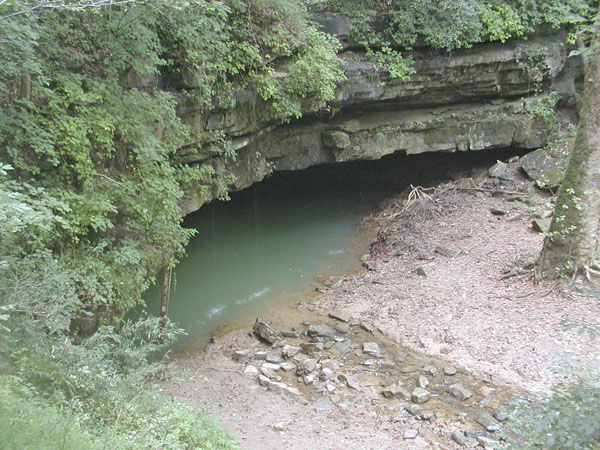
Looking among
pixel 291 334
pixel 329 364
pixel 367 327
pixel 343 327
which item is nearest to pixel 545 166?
pixel 367 327

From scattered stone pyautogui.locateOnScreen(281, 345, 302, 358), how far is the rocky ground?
33 millimetres

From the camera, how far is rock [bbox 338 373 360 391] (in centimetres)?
759

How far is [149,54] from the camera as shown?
7219mm

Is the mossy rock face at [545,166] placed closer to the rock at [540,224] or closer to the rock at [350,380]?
the rock at [540,224]

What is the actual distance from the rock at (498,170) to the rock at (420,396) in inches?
369

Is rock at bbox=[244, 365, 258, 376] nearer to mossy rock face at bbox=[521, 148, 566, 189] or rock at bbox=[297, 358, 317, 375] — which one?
rock at bbox=[297, 358, 317, 375]

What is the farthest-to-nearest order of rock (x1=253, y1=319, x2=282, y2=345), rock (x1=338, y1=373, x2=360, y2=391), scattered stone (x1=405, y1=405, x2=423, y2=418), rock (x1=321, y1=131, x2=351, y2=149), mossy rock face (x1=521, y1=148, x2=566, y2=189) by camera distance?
mossy rock face (x1=521, y1=148, x2=566, y2=189) < rock (x1=321, y1=131, x2=351, y2=149) < rock (x1=253, y1=319, x2=282, y2=345) < rock (x1=338, y1=373, x2=360, y2=391) < scattered stone (x1=405, y1=405, x2=423, y2=418)

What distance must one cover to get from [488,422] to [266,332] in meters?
4.07

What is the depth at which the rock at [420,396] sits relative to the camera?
7117 mm

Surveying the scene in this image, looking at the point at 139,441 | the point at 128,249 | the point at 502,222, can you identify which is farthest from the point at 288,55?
the point at 139,441

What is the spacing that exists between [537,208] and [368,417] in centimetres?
829

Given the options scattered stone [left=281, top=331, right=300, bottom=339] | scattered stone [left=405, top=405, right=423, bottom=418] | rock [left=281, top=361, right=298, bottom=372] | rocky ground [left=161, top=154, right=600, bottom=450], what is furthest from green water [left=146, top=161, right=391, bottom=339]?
scattered stone [left=405, top=405, right=423, bottom=418]

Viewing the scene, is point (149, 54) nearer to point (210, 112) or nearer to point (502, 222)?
point (210, 112)

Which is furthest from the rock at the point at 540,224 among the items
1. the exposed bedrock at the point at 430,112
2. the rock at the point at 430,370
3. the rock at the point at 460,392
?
the rock at the point at 460,392
